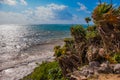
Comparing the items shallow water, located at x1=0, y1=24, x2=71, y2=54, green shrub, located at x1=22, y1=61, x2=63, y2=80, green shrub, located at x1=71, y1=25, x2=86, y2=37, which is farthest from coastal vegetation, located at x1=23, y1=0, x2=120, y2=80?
shallow water, located at x1=0, y1=24, x2=71, y2=54

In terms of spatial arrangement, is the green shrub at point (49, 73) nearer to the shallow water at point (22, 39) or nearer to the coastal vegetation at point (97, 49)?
the coastal vegetation at point (97, 49)

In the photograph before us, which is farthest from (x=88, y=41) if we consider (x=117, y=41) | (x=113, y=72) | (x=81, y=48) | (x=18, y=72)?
(x=18, y=72)

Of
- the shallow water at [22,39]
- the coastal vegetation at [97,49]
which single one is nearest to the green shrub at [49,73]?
the coastal vegetation at [97,49]

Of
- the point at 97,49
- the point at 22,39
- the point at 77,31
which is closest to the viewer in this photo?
the point at 97,49

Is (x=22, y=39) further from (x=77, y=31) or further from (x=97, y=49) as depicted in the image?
(x=97, y=49)

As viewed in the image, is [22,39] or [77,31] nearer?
[77,31]

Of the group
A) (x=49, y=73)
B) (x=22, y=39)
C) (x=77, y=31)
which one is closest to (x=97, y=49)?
(x=77, y=31)

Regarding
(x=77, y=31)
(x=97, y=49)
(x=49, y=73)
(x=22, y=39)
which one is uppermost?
(x=77, y=31)

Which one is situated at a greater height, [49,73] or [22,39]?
[49,73]

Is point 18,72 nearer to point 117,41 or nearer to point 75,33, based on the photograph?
point 75,33

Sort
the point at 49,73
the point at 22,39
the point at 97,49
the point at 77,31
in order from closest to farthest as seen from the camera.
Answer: the point at 97,49 < the point at 49,73 < the point at 77,31 < the point at 22,39

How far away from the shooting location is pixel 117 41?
19.8 m

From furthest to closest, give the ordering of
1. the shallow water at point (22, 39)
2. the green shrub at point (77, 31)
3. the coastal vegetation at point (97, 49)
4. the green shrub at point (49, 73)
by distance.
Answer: the shallow water at point (22, 39) → the green shrub at point (77, 31) → the green shrub at point (49, 73) → the coastal vegetation at point (97, 49)

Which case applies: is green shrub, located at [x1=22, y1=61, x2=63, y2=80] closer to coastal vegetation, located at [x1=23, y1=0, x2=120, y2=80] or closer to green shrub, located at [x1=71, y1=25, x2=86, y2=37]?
coastal vegetation, located at [x1=23, y1=0, x2=120, y2=80]
